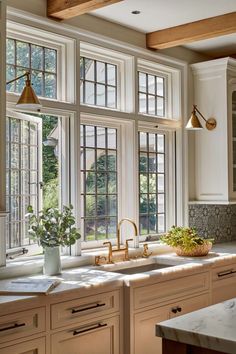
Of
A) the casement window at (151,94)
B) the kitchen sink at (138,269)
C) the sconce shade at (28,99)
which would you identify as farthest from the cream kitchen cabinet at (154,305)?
the casement window at (151,94)

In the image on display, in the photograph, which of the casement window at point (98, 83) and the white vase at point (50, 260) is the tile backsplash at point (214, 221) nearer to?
the casement window at point (98, 83)

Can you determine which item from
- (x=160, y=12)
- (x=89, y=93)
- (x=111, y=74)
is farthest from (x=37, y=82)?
(x=160, y=12)

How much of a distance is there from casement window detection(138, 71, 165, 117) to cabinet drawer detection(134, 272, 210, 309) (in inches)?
64.6

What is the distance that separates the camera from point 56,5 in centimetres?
359

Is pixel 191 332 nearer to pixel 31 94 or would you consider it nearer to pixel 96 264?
pixel 31 94

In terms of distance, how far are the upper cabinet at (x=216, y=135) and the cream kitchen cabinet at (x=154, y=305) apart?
3.75 feet

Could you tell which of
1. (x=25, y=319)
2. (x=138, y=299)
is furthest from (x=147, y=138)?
(x=25, y=319)

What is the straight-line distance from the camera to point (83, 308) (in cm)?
309

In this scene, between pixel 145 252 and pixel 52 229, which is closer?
pixel 52 229

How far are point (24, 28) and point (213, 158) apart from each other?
223 cm

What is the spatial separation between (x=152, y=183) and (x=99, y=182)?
702mm

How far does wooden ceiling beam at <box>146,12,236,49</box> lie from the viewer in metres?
4.02

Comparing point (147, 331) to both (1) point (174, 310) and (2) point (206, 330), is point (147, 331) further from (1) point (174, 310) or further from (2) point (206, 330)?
A: (2) point (206, 330)

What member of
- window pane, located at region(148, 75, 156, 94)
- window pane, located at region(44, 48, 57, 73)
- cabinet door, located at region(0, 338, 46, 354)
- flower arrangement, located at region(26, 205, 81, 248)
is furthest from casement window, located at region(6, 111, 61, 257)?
window pane, located at region(148, 75, 156, 94)
